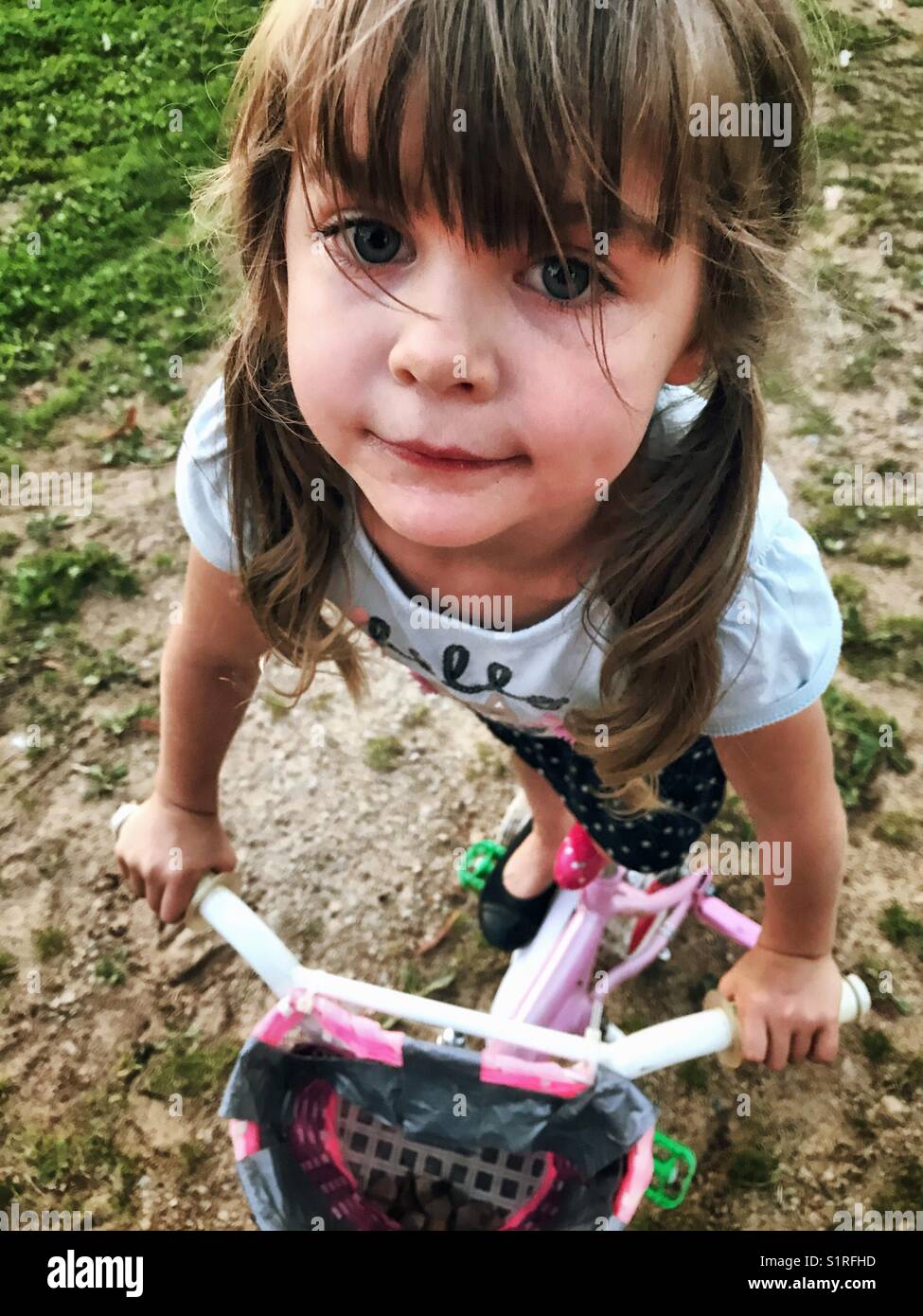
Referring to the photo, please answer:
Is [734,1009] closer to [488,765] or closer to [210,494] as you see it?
[210,494]

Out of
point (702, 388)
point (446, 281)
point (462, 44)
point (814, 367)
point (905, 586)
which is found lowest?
point (905, 586)

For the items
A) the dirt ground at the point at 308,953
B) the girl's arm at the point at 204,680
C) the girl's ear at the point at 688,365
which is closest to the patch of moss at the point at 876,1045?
the dirt ground at the point at 308,953

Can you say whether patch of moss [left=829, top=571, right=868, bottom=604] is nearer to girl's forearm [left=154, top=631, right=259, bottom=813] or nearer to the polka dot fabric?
the polka dot fabric

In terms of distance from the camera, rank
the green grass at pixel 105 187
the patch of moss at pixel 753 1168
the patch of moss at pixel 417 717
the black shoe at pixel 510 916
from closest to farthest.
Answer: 1. the patch of moss at pixel 753 1168
2. the black shoe at pixel 510 916
3. the patch of moss at pixel 417 717
4. the green grass at pixel 105 187

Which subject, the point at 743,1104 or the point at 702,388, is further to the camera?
the point at 743,1104

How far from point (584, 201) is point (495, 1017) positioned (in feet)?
2.08

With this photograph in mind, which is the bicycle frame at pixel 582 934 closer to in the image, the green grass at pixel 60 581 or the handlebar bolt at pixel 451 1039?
the handlebar bolt at pixel 451 1039

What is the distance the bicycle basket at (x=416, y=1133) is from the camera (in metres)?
0.90

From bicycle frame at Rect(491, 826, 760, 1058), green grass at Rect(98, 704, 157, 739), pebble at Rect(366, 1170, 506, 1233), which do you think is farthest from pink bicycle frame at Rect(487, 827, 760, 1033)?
green grass at Rect(98, 704, 157, 739)

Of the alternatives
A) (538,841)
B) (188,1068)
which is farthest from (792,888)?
(188,1068)

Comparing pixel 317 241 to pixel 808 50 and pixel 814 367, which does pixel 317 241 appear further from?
pixel 814 367

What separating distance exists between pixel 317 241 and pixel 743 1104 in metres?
1.23

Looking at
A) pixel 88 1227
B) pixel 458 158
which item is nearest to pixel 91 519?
pixel 88 1227

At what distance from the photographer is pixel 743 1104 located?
140 centimetres
